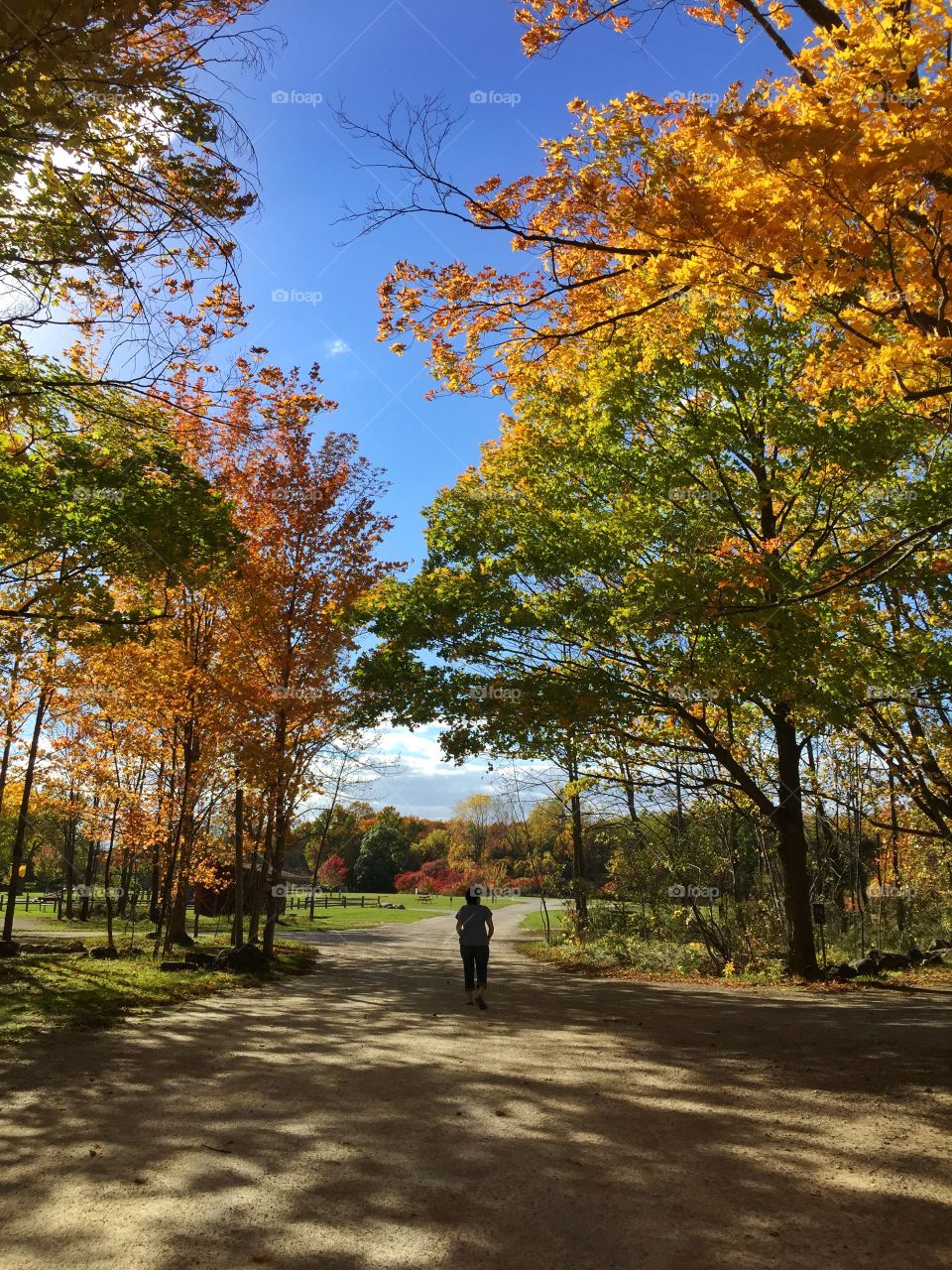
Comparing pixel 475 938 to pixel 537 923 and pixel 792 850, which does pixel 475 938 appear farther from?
pixel 537 923

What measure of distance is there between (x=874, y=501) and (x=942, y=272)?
19.9 ft

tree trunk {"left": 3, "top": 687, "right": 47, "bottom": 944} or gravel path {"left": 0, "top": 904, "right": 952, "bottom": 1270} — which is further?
tree trunk {"left": 3, "top": 687, "right": 47, "bottom": 944}

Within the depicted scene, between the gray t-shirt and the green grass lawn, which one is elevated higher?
the gray t-shirt

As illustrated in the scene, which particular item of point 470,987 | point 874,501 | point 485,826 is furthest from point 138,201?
point 485,826

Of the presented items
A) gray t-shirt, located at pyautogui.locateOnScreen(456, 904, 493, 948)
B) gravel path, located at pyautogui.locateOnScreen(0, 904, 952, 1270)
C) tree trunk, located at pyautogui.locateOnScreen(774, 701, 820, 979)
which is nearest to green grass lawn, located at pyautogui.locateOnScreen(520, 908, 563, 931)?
tree trunk, located at pyautogui.locateOnScreen(774, 701, 820, 979)

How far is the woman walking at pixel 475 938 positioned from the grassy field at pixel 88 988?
12.4 feet

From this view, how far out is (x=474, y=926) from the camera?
9.39 meters

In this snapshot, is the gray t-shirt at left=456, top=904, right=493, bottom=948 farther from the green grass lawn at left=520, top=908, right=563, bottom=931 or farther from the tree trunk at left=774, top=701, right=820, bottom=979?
the green grass lawn at left=520, top=908, right=563, bottom=931

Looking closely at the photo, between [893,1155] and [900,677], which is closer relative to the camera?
[893,1155]

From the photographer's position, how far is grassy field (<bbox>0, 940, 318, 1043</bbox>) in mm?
7723

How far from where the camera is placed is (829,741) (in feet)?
54.4

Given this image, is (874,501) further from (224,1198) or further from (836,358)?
(224,1198)

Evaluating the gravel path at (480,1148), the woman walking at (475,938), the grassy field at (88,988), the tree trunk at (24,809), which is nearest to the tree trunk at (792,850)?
the gravel path at (480,1148)

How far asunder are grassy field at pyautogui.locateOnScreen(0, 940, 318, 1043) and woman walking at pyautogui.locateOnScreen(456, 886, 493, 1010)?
3.77 meters
